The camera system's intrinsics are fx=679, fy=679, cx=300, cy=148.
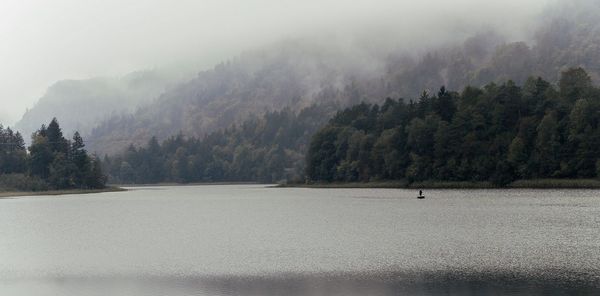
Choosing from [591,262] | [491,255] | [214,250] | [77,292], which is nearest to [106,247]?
[214,250]

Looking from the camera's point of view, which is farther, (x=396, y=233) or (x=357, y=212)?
(x=357, y=212)

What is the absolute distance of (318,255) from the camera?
212 ft

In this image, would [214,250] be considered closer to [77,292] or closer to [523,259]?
[77,292]

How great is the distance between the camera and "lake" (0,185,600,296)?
48688 mm

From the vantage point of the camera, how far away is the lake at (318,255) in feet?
160

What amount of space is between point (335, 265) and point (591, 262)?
68.5 feet

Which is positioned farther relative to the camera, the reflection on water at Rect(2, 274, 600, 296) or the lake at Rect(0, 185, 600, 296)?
the lake at Rect(0, 185, 600, 296)

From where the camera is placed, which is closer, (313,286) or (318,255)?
(313,286)

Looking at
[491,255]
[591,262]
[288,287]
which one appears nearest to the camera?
[288,287]

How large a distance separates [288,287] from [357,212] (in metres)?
73.3

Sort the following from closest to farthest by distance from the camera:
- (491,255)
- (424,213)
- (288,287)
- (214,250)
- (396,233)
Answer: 1. (288,287)
2. (491,255)
3. (214,250)
4. (396,233)
5. (424,213)

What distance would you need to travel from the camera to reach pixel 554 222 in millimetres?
87625

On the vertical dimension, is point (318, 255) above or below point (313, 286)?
above

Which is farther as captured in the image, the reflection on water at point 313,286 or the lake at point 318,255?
the lake at point 318,255
